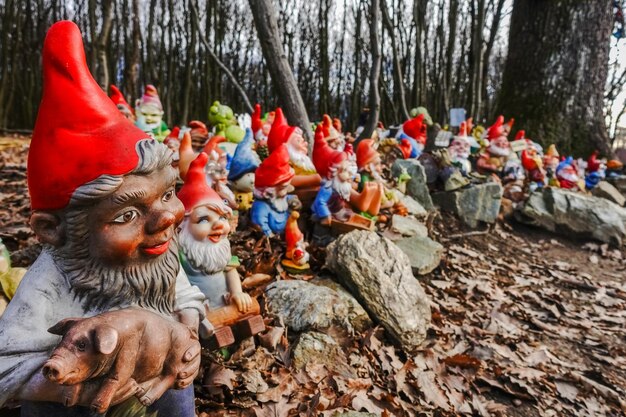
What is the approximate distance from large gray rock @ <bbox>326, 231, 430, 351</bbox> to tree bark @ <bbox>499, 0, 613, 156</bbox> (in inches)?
257

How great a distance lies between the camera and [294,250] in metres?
2.94

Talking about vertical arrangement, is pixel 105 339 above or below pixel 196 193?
below

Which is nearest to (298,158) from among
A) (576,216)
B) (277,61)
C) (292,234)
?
(292,234)

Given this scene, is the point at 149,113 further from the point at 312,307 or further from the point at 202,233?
the point at 202,233

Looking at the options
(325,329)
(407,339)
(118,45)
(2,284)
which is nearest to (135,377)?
(2,284)

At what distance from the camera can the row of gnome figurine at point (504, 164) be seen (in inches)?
218

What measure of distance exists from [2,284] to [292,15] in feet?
40.9

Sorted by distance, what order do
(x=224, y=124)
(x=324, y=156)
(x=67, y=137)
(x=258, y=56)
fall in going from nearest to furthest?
(x=67, y=137)
(x=324, y=156)
(x=224, y=124)
(x=258, y=56)

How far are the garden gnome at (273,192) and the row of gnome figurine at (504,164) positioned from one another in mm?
2865

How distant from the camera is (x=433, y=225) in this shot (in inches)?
192

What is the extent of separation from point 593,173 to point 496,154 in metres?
2.44

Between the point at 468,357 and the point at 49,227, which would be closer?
the point at 49,227

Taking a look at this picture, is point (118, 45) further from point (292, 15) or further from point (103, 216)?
point (103, 216)

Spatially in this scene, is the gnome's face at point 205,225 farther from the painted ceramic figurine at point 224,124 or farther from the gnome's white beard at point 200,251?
the painted ceramic figurine at point 224,124
